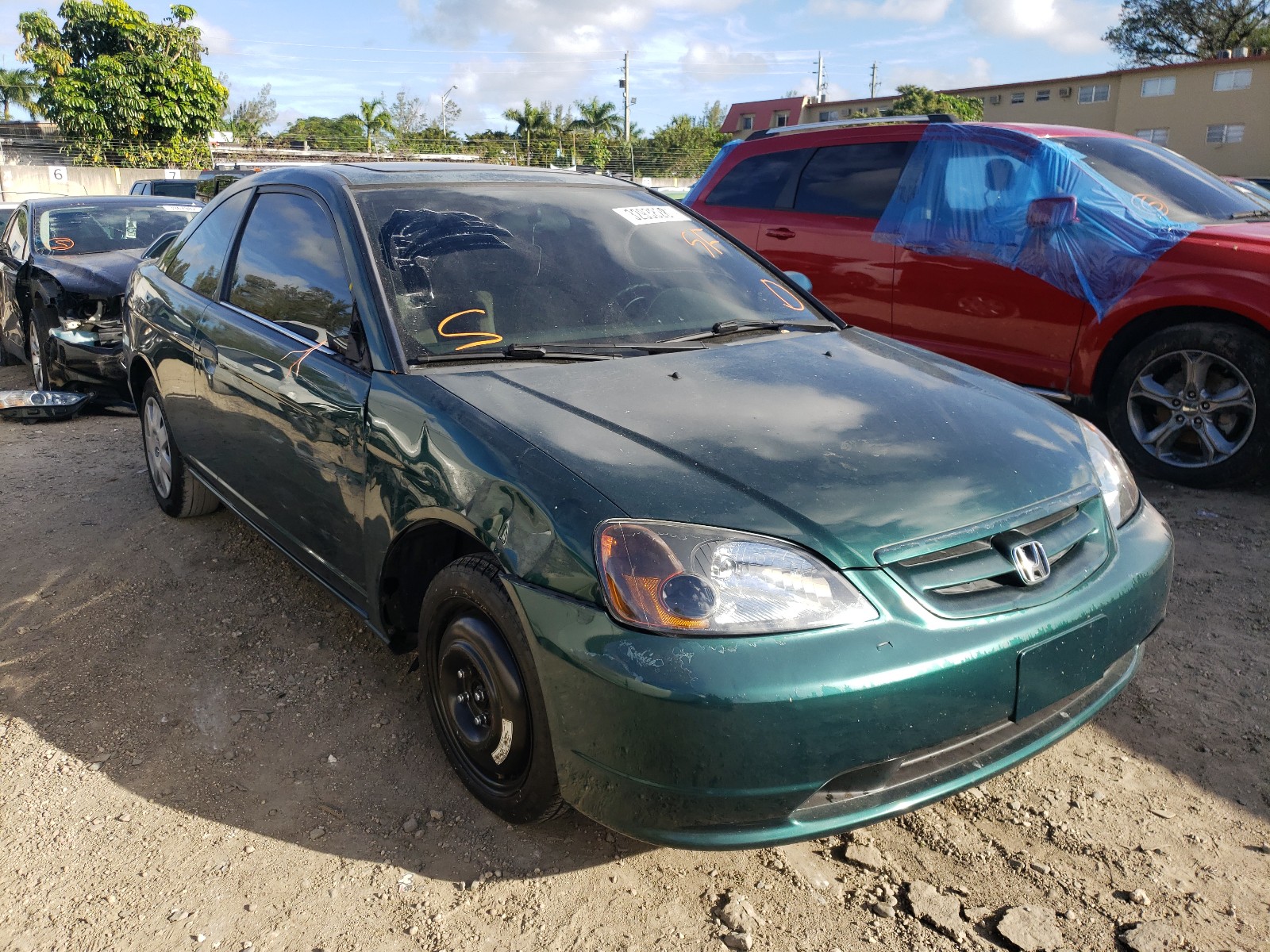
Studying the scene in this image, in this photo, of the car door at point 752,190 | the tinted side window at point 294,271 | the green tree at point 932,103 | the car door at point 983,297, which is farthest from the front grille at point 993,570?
the green tree at point 932,103

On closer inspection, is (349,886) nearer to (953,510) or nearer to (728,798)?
(728,798)

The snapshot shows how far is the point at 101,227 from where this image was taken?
307 inches

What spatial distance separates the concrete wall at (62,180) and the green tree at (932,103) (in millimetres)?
29309

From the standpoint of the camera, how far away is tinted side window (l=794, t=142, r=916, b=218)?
5.63 m

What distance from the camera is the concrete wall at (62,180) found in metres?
26.8

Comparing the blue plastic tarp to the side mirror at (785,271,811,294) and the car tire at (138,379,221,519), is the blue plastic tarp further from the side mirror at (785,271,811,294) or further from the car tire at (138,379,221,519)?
the car tire at (138,379,221,519)

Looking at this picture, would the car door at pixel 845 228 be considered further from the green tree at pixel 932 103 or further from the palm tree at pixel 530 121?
the palm tree at pixel 530 121

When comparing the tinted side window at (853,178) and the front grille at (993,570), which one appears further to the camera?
the tinted side window at (853,178)

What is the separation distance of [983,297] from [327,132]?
205 feet

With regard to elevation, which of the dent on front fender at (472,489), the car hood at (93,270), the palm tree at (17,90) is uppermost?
the palm tree at (17,90)

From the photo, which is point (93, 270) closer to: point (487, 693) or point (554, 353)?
point (554, 353)

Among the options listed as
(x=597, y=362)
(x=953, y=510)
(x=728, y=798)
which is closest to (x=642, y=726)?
(x=728, y=798)

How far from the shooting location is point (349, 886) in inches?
90.7

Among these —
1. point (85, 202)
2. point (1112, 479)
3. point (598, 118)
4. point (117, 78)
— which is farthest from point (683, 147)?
point (1112, 479)
